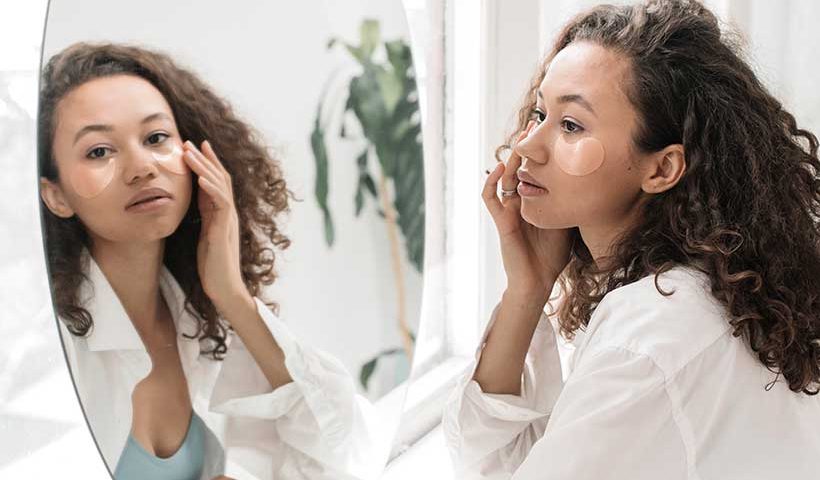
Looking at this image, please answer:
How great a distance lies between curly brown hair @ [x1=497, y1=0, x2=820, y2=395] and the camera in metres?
1.08

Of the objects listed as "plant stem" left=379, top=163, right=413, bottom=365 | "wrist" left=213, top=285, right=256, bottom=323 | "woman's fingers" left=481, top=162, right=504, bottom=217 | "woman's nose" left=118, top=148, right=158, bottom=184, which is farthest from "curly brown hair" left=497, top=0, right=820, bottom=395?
"woman's nose" left=118, top=148, right=158, bottom=184

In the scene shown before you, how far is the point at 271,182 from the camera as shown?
1.13 meters

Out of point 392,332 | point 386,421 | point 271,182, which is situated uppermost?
point 271,182

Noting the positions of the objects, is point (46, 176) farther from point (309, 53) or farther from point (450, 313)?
point (450, 313)

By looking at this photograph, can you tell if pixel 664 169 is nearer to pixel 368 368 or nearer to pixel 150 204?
pixel 368 368

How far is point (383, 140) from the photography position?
137 centimetres

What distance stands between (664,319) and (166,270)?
0.49 metres

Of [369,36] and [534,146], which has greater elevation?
[369,36]

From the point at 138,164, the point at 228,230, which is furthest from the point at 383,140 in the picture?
the point at 138,164

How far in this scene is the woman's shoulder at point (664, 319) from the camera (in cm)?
99

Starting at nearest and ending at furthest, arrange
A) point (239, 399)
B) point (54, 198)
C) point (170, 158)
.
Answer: point (54, 198)
point (170, 158)
point (239, 399)

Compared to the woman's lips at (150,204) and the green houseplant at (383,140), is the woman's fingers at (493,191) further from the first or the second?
the woman's lips at (150,204)

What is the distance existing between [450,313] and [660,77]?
930 mm

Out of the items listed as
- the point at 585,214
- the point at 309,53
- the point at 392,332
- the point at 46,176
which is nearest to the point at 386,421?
the point at 392,332
